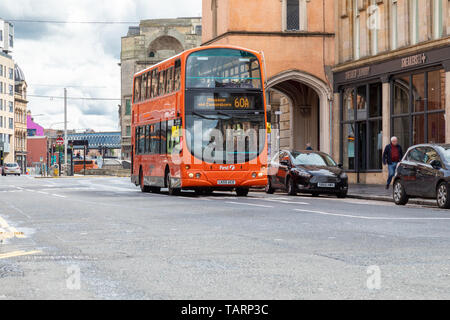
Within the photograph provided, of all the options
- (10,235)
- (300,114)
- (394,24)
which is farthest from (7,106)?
(10,235)

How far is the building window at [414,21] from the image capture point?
30641mm

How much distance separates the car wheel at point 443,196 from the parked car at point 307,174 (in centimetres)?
670

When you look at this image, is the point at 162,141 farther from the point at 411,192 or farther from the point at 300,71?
the point at 300,71

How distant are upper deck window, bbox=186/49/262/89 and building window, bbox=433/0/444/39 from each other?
7.55 m

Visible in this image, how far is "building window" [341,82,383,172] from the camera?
34344 millimetres

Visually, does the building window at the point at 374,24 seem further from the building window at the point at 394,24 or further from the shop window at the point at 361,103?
the shop window at the point at 361,103

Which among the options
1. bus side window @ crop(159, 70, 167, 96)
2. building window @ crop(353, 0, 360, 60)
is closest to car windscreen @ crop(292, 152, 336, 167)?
bus side window @ crop(159, 70, 167, 96)

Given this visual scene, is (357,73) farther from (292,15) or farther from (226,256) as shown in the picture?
(226,256)

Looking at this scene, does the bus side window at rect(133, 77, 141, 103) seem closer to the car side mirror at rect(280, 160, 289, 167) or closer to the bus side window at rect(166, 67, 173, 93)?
the bus side window at rect(166, 67, 173, 93)

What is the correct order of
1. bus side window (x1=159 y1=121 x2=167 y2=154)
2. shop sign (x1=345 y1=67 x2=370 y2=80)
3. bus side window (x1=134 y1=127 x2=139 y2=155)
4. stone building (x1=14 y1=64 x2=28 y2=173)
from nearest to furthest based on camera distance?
bus side window (x1=159 y1=121 x2=167 y2=154) → bus side window (x1=134 y1=127 x2=139 y2=155) → shop sign (x1=345 y1=67 x2=370 y2=80) → stone building (x1=14 y1=64 x2=28 y2=173)

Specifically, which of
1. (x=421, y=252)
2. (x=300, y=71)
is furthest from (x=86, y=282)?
(x=300, y=71)

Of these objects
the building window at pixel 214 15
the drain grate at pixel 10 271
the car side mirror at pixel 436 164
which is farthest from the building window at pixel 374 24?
the drain grate at pixel 10 271

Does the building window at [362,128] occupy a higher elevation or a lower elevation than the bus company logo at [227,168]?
higher

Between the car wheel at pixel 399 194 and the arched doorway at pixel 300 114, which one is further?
the arched doorway at pixel 300 114
